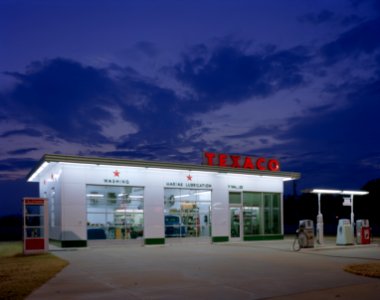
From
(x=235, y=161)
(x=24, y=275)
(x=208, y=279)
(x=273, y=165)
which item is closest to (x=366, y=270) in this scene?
(x=208, y=279)

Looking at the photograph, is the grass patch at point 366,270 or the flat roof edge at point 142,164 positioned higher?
the flat roof edge at point 142,164

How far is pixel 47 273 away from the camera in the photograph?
13.7 meters

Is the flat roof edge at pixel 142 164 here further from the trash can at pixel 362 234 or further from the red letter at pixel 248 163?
the trash can at pixel 362 234

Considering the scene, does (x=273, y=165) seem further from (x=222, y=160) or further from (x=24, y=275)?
(x=24, y=275)

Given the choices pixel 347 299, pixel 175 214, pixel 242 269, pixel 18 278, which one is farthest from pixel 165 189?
pixel 347 299

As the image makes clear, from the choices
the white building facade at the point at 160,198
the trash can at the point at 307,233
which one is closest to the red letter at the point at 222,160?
the white building facade at the point at 160,198

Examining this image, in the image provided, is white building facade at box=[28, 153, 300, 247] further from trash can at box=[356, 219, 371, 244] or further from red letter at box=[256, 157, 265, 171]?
trash can at box=[356, 219, 371, 244]

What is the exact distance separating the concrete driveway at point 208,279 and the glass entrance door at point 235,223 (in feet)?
40.1

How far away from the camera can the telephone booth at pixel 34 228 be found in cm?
2075

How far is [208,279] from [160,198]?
594 inches

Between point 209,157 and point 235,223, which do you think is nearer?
point 209,157

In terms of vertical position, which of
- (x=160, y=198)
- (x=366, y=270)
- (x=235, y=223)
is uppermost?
(x=160, y=198)

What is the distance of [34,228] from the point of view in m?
21.1

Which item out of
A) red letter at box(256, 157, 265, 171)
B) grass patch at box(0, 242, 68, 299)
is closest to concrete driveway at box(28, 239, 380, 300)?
grass patch at box(0, 242, 68, 299)
